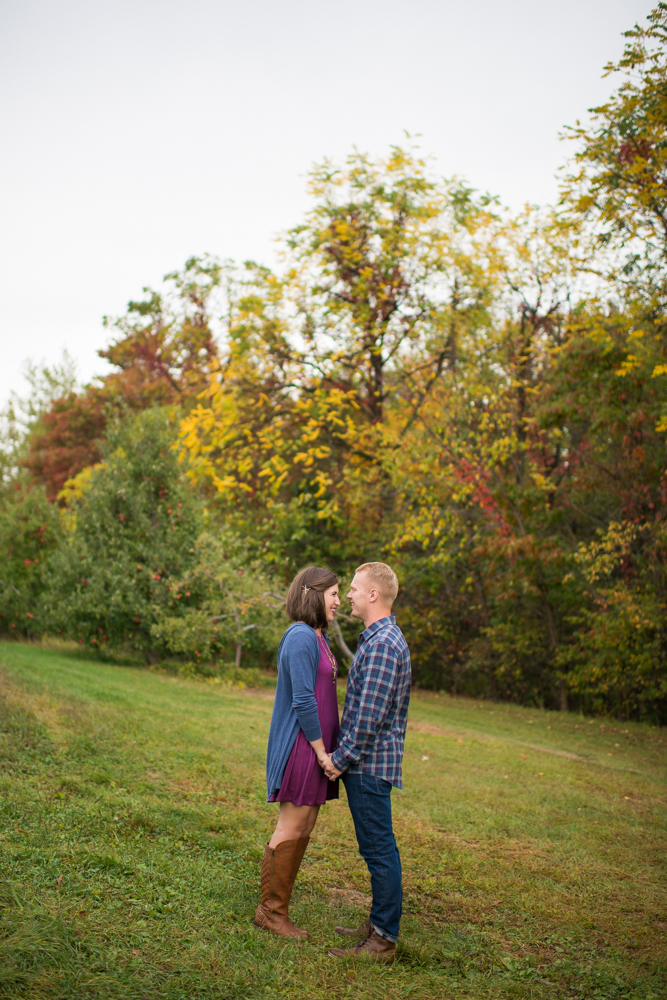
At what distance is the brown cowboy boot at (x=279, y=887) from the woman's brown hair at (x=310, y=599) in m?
1.06

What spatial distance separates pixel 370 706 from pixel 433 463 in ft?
41.7

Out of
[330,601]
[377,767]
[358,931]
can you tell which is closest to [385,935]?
[358,931]

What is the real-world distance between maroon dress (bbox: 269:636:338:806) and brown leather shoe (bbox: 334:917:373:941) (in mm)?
626

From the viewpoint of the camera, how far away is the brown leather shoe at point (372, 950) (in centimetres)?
350

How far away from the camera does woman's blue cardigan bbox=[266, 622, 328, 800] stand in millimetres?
3564

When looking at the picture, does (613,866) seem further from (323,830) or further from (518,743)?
(518,743)

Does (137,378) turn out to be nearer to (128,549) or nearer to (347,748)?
(128,549)

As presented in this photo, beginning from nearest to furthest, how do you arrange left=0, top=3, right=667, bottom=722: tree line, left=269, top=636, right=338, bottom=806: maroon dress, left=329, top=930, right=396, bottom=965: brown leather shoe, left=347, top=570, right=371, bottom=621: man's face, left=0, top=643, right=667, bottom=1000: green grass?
left=0, top=643, right=667, bottom=1000: green grass → left=329, top=930, right=396, bottom=965: brown leather shoe → left=269, top=636, right=338, bottom=806: maroon dress → left=347, top=570, right=371, bottom=621: man's face → left=0, top=3, right=667, bottom=722: tree line

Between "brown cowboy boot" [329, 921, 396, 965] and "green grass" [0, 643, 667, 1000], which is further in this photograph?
"brown cowboy boot" [329, 921, 396, 965]

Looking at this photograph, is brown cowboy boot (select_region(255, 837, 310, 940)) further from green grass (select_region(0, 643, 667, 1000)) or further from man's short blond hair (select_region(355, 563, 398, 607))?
man's short blond hair (select_region(355, 563, 398, 607))

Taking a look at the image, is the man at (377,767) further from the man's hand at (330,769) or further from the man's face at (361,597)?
the man's face at (361,597)

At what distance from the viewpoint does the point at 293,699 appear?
358 centimetres

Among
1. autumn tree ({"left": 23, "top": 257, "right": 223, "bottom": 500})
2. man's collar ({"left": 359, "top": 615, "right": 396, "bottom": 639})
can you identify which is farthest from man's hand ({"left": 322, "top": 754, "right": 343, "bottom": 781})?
autumn tree ({"left": 23, "top": 257, "right": 223, "bottom": 500})

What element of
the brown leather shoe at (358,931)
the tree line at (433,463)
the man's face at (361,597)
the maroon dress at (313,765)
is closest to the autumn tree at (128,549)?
the tree line at (433,463)
